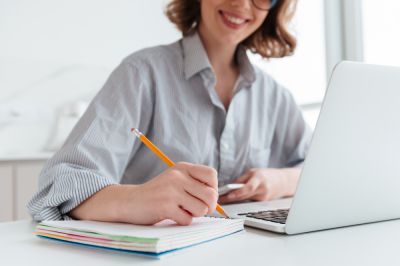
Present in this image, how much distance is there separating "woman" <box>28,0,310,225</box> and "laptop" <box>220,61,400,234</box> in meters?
0.13

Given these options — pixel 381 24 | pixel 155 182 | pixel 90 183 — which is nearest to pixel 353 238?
pixel 155 182

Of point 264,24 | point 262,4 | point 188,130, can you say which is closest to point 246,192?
point 188,130

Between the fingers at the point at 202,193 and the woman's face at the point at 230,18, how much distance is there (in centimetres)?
72

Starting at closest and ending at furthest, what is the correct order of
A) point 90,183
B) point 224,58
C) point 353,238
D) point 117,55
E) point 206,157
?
1. point 353,238
2. point 90,183
3. point 206,157
4. point 224,58
5. point 117,55

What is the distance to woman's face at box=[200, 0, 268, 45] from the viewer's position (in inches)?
50.1

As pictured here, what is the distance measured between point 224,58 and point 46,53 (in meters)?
1.63

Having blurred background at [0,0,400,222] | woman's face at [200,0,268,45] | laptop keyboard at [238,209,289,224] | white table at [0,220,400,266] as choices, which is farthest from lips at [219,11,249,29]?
A: blurred background at [0,0,400,222]

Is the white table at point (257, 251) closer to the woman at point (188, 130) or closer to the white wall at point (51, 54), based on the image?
the woman at point (188, 130)

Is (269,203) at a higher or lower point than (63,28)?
lower

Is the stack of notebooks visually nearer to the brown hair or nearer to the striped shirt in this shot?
the striped shirt

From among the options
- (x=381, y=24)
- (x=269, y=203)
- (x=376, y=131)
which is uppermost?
(x=376, y=131)

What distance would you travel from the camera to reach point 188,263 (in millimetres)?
519

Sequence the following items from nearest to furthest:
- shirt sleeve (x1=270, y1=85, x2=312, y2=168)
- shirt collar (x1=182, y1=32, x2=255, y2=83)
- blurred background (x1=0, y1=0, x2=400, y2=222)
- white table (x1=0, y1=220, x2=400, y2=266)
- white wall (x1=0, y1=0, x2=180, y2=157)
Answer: white table (x1=0, y1=220, x2=400, y2=266) → shirt collar (x1=182, y1=32, x2=255, y2=83) → shirt sleeve (x1=270, y1=85, x2=312, y2=168) → blurred background (x1=0, y1=0, x2=400, y2=222) → white wall (x1=0, y1=0, x2=180, y2=157)

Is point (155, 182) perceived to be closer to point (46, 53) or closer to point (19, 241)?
point (19, 241)
